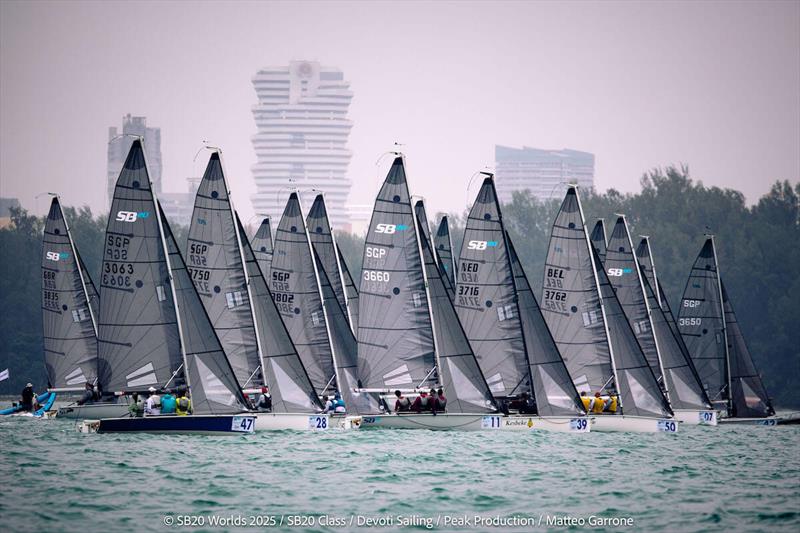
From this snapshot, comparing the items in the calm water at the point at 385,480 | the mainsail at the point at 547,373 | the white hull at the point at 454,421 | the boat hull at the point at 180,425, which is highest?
the mainsail at the point at 547,373

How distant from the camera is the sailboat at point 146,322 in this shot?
4103cm

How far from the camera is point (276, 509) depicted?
2741 centimetres

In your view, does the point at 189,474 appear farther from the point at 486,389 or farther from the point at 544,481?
the point at 486,389

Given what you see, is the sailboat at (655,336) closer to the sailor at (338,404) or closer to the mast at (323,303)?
the mast at (323,303)

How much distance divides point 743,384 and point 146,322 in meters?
30.6

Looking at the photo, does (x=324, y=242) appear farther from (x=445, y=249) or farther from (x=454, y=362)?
(x=454, y=362)

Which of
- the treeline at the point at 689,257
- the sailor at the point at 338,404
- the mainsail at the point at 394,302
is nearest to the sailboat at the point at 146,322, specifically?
the mainsail at the point at 394,302

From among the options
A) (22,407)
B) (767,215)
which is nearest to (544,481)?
(22,407)

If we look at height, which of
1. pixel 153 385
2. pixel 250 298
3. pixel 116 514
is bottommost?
pixel 116 514

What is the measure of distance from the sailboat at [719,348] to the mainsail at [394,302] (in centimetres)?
1994

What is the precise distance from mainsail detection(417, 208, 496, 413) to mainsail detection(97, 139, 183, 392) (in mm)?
9032

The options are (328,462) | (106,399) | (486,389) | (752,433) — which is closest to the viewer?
(328,462)

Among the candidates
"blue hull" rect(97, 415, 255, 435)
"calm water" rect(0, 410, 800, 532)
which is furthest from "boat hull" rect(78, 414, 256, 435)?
"calm water" rect(0, 410, 800, 532)

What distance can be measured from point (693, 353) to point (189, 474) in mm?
36734
